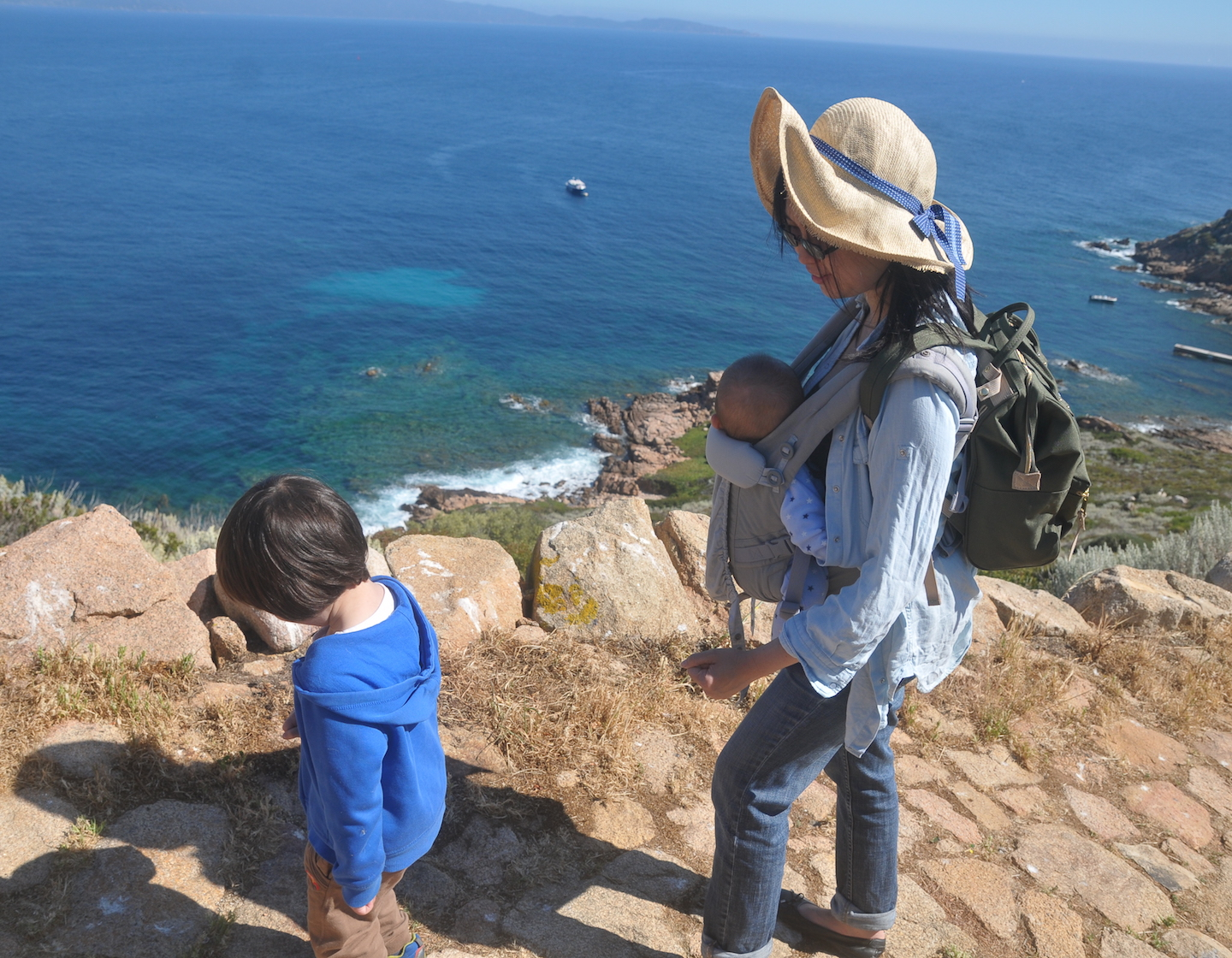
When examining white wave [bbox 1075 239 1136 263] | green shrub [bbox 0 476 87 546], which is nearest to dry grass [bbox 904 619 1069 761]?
green shrub [bbox 0 476 87 546]

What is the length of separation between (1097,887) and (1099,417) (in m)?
37.2

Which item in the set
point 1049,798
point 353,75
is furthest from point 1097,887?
point 353,75

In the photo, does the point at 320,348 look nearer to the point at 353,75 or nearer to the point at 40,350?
the point at 40,350

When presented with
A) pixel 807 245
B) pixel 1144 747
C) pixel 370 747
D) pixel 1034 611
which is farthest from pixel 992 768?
pixel 370 747

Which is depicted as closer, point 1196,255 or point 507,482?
point 507,482

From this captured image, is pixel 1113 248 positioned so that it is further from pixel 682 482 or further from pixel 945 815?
pixel 945 815

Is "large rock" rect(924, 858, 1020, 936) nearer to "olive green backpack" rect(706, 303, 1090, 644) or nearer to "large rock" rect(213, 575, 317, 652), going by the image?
"olive green backpack" rect(706, 303, 1090, 644)

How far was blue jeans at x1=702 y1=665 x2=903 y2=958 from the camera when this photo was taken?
2.06 m

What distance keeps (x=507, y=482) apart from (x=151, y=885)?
24312mm

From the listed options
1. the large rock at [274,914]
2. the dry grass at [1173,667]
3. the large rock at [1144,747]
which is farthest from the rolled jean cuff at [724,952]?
the dry grass at [1173,667]

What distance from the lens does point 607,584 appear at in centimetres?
448

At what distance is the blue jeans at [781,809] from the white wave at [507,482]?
22276 mm

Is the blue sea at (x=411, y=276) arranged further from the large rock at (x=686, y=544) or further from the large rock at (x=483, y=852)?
the large rock at (x=686, y=544)

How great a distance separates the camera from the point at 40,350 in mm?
32812
